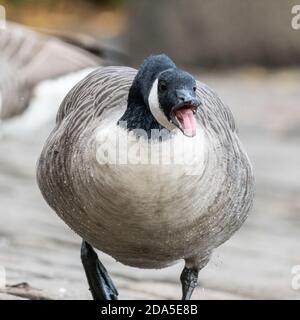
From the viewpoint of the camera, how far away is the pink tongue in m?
4.25

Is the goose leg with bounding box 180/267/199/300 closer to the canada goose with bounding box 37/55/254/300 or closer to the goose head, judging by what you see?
the canada goose with bounding box 37/55/254/300

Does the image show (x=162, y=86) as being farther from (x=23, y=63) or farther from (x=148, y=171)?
(x=23, y=63)

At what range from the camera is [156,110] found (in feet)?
14.4

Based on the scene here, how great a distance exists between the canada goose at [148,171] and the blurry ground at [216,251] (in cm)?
82

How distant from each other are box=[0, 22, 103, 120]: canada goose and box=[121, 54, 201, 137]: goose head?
12.8ft

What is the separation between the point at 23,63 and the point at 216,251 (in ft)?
7.45

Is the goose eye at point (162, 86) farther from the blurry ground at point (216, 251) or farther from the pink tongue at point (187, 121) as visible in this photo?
the blurry ground at point (216, 251)

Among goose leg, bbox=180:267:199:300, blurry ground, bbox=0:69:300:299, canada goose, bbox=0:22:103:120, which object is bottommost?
goose leg, bbox=180:267:199:300

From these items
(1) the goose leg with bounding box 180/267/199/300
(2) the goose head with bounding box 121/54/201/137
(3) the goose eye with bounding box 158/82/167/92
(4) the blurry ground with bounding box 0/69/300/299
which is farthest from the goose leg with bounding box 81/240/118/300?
(3) the goose eye with bounding box 158/82/167/92

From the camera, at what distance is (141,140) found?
14.6ft

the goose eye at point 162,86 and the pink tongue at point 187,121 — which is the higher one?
the goose eye at point 162,86

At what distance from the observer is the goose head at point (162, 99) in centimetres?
427

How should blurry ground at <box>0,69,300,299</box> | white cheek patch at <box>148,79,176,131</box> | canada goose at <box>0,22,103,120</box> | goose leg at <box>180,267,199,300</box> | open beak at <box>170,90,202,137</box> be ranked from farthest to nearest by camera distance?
canada goose at <box>0,22,103,120</box> → blurry ground at <box>0,69,300,299</box> → goose leg at <box>180,267,199,300</box> → white cheek patch at <box>148,79,176,131</box> → open beak at <box>170,90,202,137</box>

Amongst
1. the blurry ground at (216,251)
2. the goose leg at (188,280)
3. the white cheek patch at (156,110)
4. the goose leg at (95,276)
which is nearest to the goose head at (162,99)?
the white cheek patch at (156,110)
